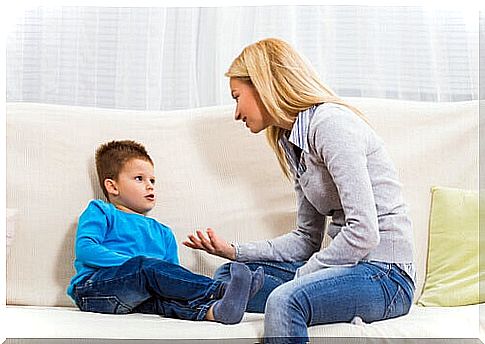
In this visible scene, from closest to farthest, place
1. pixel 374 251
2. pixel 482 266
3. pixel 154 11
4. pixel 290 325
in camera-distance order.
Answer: pixel 290 325
pixel 374 251
pixel 482 266
pixel 154 11

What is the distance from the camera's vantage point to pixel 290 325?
4.25ft

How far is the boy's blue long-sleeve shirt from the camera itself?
1485mm

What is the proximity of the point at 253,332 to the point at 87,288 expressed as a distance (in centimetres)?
35

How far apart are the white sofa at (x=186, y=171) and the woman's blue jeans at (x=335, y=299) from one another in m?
0.19

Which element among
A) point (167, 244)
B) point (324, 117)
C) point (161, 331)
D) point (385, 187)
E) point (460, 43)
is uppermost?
point (460, 43)

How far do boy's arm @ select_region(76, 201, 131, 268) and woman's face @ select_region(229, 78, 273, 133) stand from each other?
0.33 metres

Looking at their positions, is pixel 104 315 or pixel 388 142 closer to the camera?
pixel 104 315

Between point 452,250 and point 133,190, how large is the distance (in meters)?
0.65

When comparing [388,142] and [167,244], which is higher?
[388,142]

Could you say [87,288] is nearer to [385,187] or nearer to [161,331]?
[161,331]

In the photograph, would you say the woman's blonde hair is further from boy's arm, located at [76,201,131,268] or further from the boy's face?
boy's arm, located at [76,201,131,268]

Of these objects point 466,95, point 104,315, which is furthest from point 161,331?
point 466,95

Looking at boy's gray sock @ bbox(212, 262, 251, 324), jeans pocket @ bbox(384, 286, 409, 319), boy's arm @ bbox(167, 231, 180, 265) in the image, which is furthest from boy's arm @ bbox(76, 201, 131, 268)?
jeans pocket @ bbox(384, 286, 409, 319)

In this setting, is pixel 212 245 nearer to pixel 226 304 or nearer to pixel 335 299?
pixel 226 304
